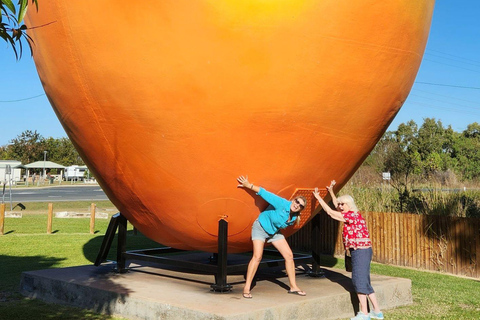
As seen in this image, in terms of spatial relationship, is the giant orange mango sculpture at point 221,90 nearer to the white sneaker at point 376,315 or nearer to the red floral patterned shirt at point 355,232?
the red floral patterned shirt at point 355,232

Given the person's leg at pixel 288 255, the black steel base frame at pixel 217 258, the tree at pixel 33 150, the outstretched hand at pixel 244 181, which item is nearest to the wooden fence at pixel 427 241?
the black steel base frame at pixel 217 258

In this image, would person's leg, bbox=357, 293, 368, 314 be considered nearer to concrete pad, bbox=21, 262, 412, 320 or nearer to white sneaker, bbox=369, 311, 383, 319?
white sneaker, bbox=369, 311, 383, 319

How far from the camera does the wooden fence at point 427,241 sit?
9.88 meters

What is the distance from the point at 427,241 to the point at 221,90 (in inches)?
278

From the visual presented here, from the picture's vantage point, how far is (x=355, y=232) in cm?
586

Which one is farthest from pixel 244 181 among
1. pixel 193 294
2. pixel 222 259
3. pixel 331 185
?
pixel 193 294

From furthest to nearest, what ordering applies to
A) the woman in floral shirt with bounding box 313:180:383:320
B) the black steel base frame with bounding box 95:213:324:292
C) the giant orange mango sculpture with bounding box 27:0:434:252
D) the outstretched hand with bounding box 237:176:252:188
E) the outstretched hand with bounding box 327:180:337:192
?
1. the outstretched hand with bounding box 327:180:337:192
2. the black steel base frame with bounding box 95:213:324:292
3. the woman in floral shirt with bounding box 313:180:383:320
4. the outstretched hand with bounding box 237:176:252:188
5. the giant orange mango sculpture with bounding box 27:0:434:252

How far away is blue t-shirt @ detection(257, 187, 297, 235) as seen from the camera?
226 inches

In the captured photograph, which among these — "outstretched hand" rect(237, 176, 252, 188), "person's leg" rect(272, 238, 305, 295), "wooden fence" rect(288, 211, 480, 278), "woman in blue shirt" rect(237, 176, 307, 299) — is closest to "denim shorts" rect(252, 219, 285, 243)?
"woman in blue shirt" rect(237, 176, 307, 299)

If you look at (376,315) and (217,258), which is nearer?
(376,315)

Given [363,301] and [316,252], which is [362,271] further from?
[316,252]

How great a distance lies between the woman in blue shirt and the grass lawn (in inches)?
62.9

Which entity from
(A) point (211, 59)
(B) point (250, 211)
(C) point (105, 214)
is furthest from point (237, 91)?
(C) point (105, 214)

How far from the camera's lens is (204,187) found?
576cm
